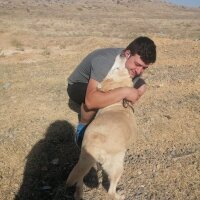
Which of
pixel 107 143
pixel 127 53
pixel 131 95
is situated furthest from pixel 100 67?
pixel 107 143

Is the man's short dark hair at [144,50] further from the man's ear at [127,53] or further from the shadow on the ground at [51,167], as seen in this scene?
the shadow on the ground at [51,167]

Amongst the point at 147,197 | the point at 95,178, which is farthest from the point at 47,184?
the point at 147,197

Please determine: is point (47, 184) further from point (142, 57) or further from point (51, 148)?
point (142, 57)

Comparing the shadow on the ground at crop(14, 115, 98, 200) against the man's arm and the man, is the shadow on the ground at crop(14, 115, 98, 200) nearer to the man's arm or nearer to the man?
the man

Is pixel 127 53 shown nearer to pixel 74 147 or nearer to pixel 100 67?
pixel 100 67

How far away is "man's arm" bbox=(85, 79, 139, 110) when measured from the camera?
396 cm

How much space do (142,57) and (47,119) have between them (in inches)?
114

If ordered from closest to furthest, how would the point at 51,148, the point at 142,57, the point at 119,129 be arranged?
the point at 119,129
the point at 142,57
the point at 51,148

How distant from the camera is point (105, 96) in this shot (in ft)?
13.0

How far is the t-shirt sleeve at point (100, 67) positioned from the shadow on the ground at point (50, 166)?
1379mm

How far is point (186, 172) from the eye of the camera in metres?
4.62

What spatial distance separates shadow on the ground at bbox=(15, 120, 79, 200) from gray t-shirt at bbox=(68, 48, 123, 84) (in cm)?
109

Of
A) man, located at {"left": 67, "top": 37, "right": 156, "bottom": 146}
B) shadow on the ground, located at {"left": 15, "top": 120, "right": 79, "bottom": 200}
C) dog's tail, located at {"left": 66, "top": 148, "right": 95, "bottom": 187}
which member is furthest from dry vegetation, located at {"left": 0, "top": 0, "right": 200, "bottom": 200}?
dog's tail, located at {"left": 66, "top": 148, "right": 95, "bottom": 187}

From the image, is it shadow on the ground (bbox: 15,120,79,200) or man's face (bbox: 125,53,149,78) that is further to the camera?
shadow on the ground (bbox: 15,120,79,200)
